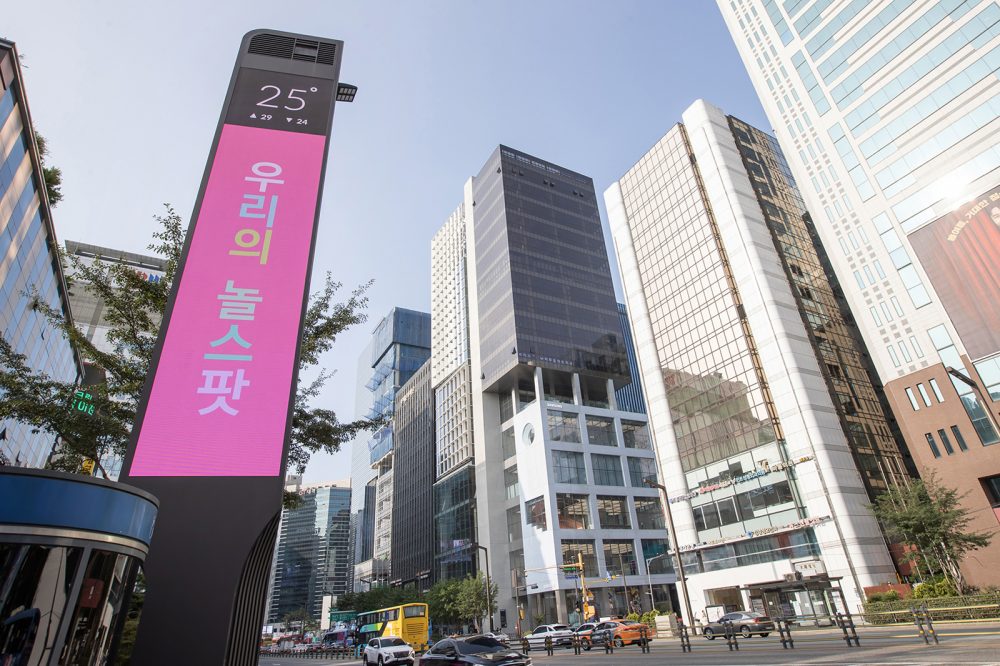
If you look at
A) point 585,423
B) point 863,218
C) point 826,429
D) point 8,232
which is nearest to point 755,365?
point 826,429

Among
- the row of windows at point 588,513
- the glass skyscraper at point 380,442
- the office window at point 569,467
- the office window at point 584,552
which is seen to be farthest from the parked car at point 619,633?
the glass skyscraper at point 380,442

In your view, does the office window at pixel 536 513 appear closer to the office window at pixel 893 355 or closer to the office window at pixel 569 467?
the office window at pixel 569 467

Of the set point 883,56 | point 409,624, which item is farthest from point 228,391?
point 883,56

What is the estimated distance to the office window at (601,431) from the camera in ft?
275

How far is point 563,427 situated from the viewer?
81.5 metres

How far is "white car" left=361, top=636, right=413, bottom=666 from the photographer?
1032 inches

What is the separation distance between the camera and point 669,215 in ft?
234

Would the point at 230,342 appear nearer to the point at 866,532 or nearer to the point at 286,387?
the point at 286,387

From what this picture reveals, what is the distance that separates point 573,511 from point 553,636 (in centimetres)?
3173

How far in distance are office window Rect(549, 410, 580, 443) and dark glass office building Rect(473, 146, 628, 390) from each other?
7784 millimetres

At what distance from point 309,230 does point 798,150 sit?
60480 mm

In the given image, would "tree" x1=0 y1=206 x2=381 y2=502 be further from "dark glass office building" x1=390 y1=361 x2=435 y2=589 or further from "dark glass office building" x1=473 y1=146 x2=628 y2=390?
"dark glass office building" x1=390 y1=361 x2=435 y2=589

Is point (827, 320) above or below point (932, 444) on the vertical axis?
above

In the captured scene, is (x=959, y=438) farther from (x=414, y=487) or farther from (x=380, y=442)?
(x=380, y=442)
